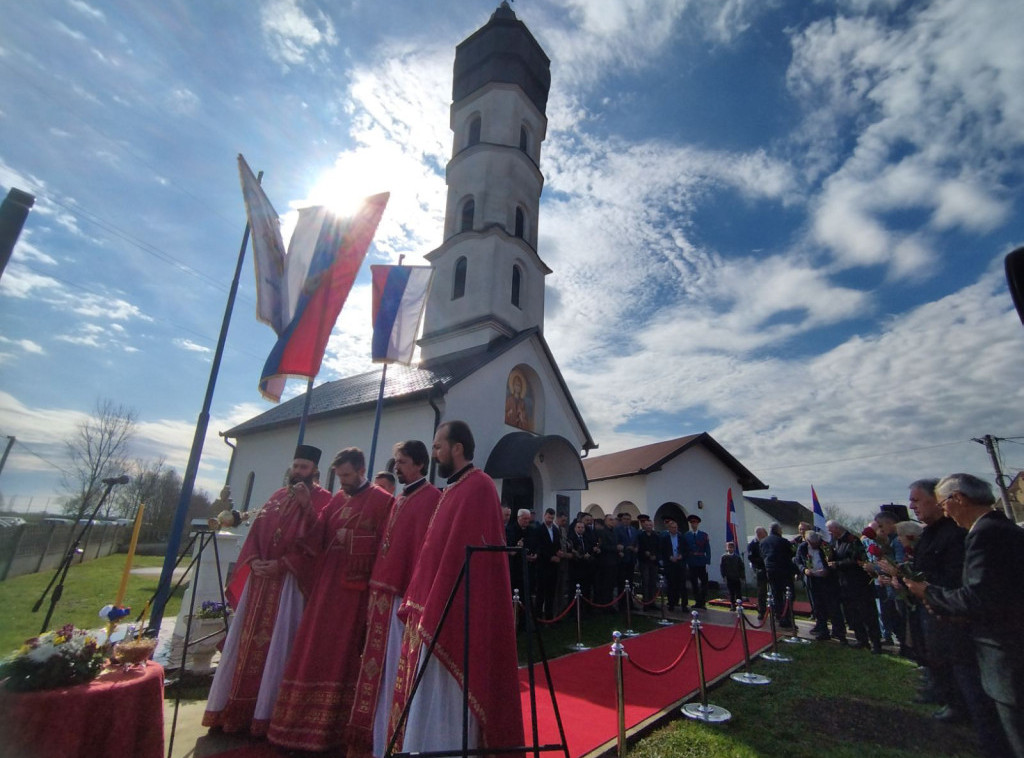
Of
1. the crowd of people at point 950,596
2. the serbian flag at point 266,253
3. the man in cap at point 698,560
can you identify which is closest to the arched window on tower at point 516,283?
the man in cap at point 698,560

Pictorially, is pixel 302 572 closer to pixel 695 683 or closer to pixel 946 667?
pixel 695 683

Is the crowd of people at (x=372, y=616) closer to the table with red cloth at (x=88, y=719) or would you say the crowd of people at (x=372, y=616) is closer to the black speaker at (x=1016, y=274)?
the table with red cloth at (x=88, y=719)

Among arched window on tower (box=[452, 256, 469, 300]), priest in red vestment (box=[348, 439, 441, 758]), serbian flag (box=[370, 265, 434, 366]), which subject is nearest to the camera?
priest in red vestment (box=[348, 439, 441, 758])

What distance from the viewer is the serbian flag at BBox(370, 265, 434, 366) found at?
34.1 ft

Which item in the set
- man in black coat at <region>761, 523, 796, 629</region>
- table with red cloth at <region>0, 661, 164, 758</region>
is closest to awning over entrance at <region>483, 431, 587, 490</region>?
man in black coat at <region>761, 523, 796, 629</region>

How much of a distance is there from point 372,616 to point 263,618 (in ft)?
3.84

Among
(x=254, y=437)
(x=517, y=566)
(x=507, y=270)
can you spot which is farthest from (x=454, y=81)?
(x=517, y=566)

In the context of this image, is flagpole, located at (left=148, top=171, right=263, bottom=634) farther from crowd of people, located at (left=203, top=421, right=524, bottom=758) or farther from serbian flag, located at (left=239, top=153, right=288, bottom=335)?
crowd of people, located at (left=203, top=421, right=524, bottom=758)

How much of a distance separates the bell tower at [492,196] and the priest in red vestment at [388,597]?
13.7m

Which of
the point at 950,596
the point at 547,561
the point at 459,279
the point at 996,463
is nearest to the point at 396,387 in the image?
the point at 459,279

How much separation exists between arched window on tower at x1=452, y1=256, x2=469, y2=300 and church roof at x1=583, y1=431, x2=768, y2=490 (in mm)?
10101

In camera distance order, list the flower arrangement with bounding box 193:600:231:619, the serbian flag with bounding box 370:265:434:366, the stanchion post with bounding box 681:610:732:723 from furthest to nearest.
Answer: the serbian flag with bounding box 370:265:434:366
the flower arrangement with bounding box 193:600:231:619
the stanchion post with bounding box 681:610:732:723

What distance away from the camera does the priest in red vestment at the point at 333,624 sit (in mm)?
3688

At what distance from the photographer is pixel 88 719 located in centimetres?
257
